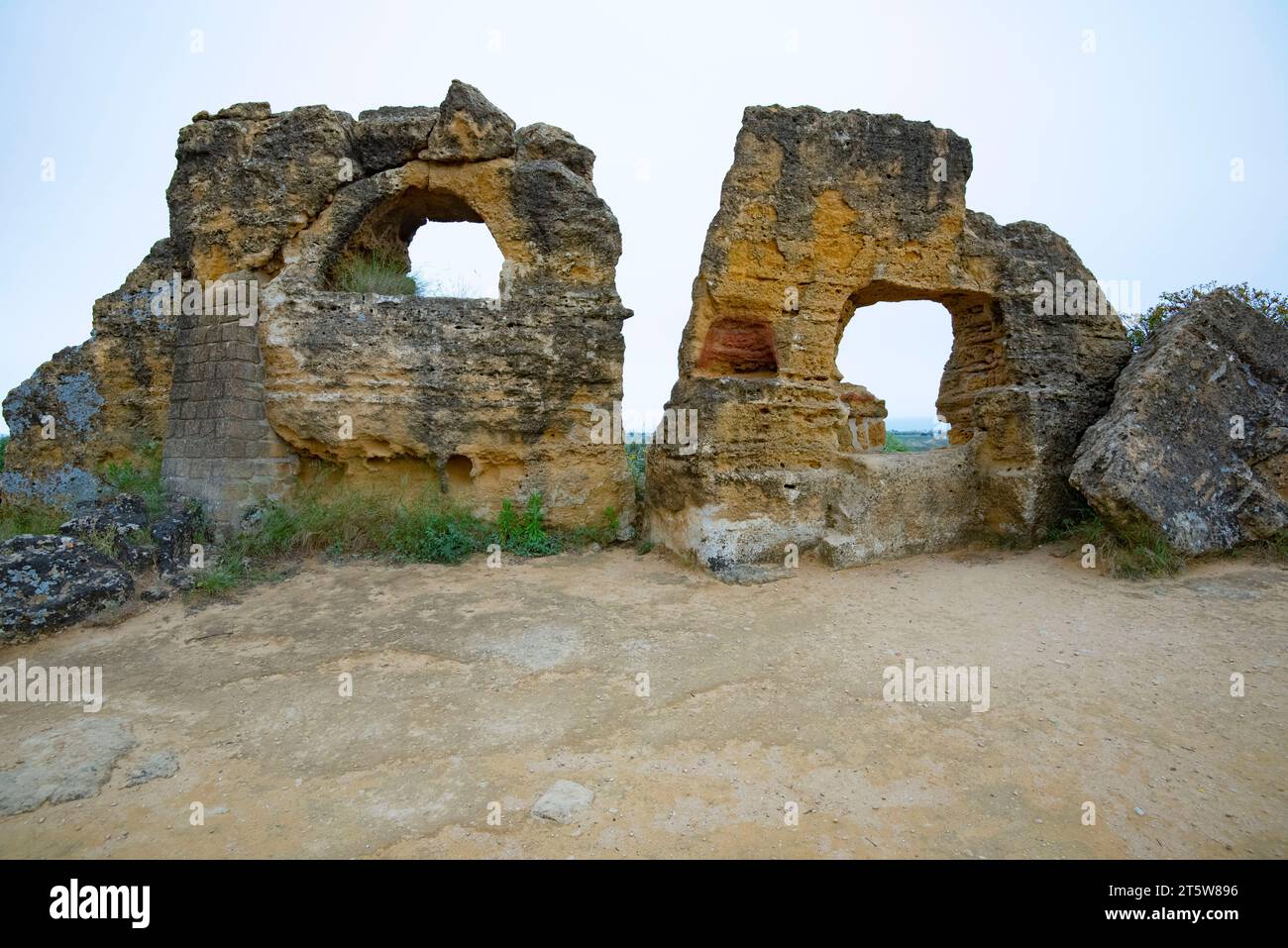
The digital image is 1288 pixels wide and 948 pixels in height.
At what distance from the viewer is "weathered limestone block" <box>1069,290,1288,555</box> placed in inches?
185

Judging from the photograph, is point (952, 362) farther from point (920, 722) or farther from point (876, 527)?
point (920, 722)

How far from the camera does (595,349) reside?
235 inches

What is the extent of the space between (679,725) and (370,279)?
4886 mm

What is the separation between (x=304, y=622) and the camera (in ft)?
13.8

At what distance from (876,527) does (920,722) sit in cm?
278

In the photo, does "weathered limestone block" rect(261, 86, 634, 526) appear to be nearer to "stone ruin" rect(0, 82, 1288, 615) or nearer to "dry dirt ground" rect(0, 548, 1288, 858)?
"stone ruin" rect(0, 82, 1288, 615)

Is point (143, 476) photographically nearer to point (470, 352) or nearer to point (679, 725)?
point (470, 352)

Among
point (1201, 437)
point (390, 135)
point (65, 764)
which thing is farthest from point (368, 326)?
point (1201, 437)

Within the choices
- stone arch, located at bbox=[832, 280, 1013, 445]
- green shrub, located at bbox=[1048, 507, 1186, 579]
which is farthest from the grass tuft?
green shrub, located at bbox=[1048, 507, 1186, 579]

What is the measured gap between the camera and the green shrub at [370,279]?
5.88m

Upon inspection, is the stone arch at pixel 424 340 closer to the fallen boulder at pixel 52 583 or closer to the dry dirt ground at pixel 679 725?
the fallen boulder at pixel 52 583

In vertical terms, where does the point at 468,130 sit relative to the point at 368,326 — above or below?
above

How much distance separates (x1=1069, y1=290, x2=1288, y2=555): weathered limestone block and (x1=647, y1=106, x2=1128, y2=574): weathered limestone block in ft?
1.93

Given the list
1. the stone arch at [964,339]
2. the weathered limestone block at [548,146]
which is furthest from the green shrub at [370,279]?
the stone arch at [964,339]
